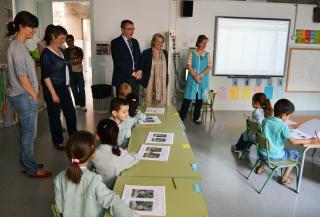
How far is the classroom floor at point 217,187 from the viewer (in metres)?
2.79

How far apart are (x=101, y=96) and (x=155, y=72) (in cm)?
158

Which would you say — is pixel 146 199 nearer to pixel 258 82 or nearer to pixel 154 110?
pixel 154 110

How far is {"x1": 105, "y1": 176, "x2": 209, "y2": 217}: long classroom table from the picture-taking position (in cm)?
153

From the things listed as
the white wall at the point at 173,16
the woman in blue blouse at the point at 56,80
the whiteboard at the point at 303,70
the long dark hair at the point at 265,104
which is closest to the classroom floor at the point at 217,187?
the woman in blue blouse at the point at 56,80

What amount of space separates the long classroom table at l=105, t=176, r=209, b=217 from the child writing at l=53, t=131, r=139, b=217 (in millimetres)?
102

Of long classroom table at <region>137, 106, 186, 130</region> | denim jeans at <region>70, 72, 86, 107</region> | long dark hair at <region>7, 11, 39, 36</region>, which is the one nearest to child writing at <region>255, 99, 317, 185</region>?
long classroom table at <region>137, 106, 186, 130</region>

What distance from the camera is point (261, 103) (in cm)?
374

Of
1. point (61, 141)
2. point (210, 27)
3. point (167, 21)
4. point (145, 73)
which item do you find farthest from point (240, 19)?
point (61, 141)

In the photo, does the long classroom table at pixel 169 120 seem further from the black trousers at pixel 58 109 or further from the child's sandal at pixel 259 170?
the child's sandal at pixel 259 170

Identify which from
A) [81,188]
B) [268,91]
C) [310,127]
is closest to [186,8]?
[268,91]

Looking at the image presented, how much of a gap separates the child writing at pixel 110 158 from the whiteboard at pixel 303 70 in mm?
5754

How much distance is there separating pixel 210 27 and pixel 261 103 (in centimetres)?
306

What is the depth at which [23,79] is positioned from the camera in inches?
109

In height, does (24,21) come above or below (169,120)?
above
